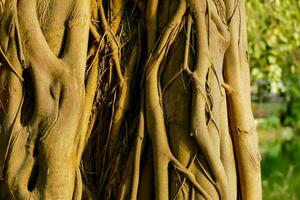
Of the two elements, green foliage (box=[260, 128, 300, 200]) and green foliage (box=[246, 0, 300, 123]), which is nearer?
green foliage (box=[246, 0, 300, 123])

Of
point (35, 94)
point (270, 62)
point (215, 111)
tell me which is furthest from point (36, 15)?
point (270, 62)

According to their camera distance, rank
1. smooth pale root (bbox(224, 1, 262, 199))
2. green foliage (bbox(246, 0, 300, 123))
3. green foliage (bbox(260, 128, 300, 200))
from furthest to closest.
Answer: green foliage (bbox(260, 128, 300, 200))
green foliage (bbox(246, 0, 300, 123))
smooth pale root (bbox(224, 1, 262, 199))

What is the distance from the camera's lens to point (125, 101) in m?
4.07

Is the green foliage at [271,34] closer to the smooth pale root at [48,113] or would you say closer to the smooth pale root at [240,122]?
the smooth pale root at [240,122]

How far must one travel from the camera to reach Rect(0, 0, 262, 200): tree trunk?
12.4ft

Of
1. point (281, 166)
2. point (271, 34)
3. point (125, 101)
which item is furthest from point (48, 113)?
point (281, 166)

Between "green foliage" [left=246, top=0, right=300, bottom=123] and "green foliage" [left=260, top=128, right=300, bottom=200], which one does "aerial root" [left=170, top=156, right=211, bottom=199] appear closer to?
"green foliage" [left=246, top=0, right=300, bottom=123]

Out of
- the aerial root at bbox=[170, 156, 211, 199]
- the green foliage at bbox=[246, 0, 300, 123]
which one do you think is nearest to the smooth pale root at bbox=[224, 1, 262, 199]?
the aerial root at bbox=[170, 156, 211, 199]

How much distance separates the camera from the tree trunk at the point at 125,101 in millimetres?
3779

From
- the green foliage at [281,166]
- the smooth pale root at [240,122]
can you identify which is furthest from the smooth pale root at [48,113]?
the green foliage at [281,166]

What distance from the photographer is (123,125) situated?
407 cm

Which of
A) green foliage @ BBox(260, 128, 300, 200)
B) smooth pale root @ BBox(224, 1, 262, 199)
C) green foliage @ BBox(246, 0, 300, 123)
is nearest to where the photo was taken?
smooth pale root @ BBox(224, 1, 262, 199)

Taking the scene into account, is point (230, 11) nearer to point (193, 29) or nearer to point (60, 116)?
point (193, 29)

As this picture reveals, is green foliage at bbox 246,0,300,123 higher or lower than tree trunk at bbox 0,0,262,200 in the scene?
higher
